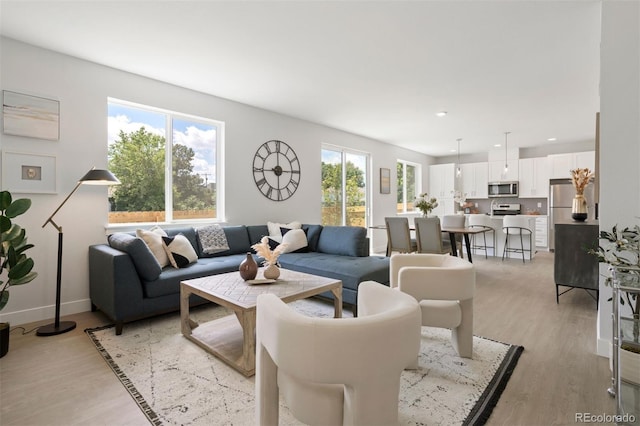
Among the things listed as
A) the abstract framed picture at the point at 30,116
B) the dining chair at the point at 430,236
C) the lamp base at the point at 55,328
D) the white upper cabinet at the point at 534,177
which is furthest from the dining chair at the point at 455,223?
the abstract framed picture at the point at 30,116

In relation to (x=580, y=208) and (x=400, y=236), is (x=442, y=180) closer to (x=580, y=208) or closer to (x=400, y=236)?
(x=400, y=236)

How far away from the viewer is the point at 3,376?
2.03 meters

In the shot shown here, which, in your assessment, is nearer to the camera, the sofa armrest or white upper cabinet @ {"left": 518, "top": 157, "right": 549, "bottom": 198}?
the sofa armrest

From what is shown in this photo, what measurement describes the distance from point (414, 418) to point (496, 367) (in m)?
0.87

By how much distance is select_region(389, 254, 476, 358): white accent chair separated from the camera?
214cm

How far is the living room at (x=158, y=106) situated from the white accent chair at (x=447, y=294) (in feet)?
3.38

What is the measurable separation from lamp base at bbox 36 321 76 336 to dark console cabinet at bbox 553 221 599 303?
490cm

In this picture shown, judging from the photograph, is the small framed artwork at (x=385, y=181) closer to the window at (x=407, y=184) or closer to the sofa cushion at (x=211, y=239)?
the window at (x=407, y=184)

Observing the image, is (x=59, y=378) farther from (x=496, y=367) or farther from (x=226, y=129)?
(x=226, y=129)

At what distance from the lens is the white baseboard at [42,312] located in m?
2.87

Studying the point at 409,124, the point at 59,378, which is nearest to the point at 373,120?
the point at 409,124

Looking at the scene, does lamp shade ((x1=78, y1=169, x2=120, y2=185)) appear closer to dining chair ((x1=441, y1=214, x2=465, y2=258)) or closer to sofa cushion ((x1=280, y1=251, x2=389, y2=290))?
sofa cushion ((x1=280, y1=251, x2=389, y2=290))

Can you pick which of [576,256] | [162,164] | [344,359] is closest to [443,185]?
[576,256]

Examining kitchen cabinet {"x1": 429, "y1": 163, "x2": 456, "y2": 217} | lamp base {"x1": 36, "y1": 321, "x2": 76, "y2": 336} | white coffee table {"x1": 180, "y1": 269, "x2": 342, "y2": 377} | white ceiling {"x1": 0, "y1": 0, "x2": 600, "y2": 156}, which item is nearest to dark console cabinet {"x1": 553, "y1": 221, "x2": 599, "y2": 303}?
white ceiling {"x1": 0, "y1": 0, "x2": 600, "y2": 156}
